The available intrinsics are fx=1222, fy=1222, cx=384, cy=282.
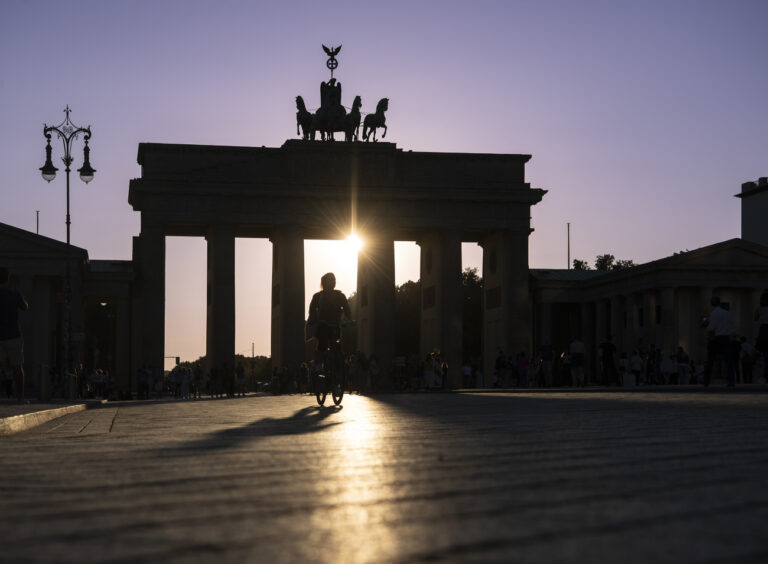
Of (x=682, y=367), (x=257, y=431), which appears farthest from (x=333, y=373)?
(x=682, y=367)

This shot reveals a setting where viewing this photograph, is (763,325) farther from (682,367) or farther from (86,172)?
(682,367)

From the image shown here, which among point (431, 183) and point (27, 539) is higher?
point (431, 183)

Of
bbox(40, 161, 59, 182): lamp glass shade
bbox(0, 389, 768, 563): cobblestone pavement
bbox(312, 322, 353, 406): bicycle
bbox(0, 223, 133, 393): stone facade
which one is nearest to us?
bbox(0, 389, 768, 563): cobblestone pavement

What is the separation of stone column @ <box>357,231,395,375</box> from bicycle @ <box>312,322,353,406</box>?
171ft

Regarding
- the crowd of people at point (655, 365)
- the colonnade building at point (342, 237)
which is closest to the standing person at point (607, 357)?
the crowd of people at point (655, 365)

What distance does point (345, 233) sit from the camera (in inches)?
2889

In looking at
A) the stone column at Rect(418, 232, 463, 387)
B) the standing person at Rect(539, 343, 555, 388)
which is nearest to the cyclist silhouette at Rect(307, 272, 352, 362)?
the standing person at Rect(539, 343, 555, 388)

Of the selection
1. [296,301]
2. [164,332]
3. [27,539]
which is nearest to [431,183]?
[296,301]

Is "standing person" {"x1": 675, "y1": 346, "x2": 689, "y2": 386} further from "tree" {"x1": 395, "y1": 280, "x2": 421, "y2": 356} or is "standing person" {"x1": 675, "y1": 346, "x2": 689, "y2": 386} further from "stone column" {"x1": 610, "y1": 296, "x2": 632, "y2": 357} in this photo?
"tree" {"x1": 395, "y1": 280, "x2": 421, "y2": 356}

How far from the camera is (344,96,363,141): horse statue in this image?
73000 mm

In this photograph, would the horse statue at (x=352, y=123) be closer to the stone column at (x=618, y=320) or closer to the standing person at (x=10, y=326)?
the stone column at (x=618, y=320)

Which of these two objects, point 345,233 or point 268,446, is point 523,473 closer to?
point 268,446

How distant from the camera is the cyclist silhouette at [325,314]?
61.0ft

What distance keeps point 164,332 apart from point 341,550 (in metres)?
65.8
